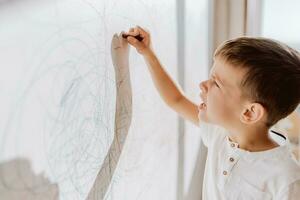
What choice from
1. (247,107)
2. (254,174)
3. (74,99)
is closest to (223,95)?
(247,107)

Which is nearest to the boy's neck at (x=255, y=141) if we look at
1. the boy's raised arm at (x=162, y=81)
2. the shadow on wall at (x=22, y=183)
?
the boy's raised arm at (x=162, y=81)

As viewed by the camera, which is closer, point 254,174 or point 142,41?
point 142,41

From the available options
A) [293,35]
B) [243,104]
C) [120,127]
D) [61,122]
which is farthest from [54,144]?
[293,35]

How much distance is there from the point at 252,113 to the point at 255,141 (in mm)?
92

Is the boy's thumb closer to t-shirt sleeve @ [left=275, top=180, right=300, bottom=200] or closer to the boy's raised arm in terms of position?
the boy's raised arm

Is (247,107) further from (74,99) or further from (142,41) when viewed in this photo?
(74,99)

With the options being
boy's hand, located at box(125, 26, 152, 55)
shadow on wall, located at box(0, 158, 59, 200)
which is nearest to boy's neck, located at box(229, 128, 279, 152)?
boy's hand, located at box(125, 26, 152, 55)

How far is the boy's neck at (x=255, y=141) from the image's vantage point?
84cm

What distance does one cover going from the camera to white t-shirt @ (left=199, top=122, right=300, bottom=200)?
796mm

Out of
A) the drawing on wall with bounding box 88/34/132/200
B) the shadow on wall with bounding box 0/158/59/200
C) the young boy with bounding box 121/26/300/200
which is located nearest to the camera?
the shadow on wall with bounding box 0/158/59/200

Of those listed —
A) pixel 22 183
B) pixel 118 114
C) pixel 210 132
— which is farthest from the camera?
pixel 210 132

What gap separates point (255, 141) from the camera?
0.84 m

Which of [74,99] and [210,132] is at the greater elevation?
[74,99]

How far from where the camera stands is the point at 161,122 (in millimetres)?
884
